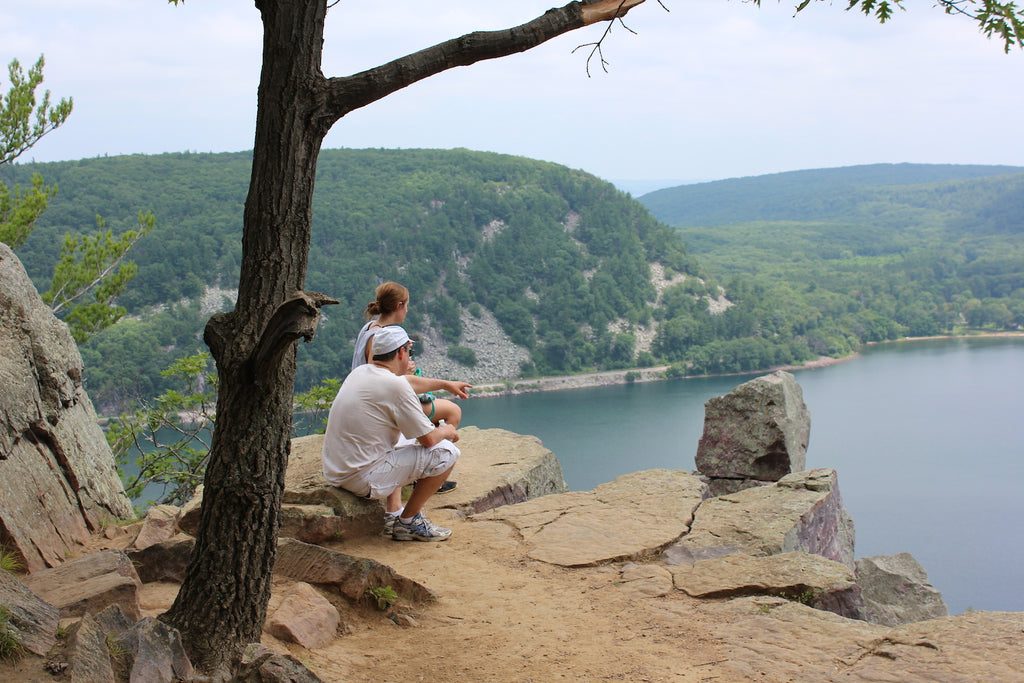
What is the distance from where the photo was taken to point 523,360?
66375 mm

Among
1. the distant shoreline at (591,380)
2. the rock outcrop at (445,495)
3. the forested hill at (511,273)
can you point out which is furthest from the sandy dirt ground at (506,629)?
the distant shoreline at (591,380)

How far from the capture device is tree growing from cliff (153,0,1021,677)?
8.48ft

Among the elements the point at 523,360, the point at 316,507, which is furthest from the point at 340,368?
the point at 316,507

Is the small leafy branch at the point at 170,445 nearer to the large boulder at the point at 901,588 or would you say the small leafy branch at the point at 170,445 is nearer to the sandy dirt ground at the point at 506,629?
the sandy dirt ground at the point at 506,629

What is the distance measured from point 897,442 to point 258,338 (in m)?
42.2

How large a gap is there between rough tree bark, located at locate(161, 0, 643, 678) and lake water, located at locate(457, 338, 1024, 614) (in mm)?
18316

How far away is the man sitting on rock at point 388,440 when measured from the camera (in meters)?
4.20

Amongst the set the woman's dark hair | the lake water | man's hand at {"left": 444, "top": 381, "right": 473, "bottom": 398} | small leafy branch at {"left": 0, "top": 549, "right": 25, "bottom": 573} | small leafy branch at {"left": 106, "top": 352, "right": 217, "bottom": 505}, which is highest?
the woman's dark hair

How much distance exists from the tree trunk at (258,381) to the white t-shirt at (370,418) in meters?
1.50

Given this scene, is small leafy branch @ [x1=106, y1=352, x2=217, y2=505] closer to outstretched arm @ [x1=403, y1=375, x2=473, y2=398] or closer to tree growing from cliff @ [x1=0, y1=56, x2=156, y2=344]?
tree growing from cliff @ [x1=0, y1=56, x2=156, y2=344]

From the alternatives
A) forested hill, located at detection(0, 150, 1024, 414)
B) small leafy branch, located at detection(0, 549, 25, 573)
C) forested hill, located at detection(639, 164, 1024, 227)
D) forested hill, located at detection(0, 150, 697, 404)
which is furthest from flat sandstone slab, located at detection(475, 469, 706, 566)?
forested hill, located at detection(639, 164, 1024, 227)

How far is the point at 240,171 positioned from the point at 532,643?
247 ft

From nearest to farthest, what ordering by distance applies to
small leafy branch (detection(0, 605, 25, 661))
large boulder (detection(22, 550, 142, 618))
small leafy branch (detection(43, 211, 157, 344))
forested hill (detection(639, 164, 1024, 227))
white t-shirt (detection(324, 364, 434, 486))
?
small leafy branch (detection(0, 605, 25, 661)) → large boulder (detection(22, 550, 142, 618)) → white t-shirt (detection(324, 364, 434, 486)) → small leafy branch (detection(43, 211, 157, 344)) → forested hill (detection(639, 164, 1024, 227))

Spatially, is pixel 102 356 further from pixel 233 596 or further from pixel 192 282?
pixel 233 596
